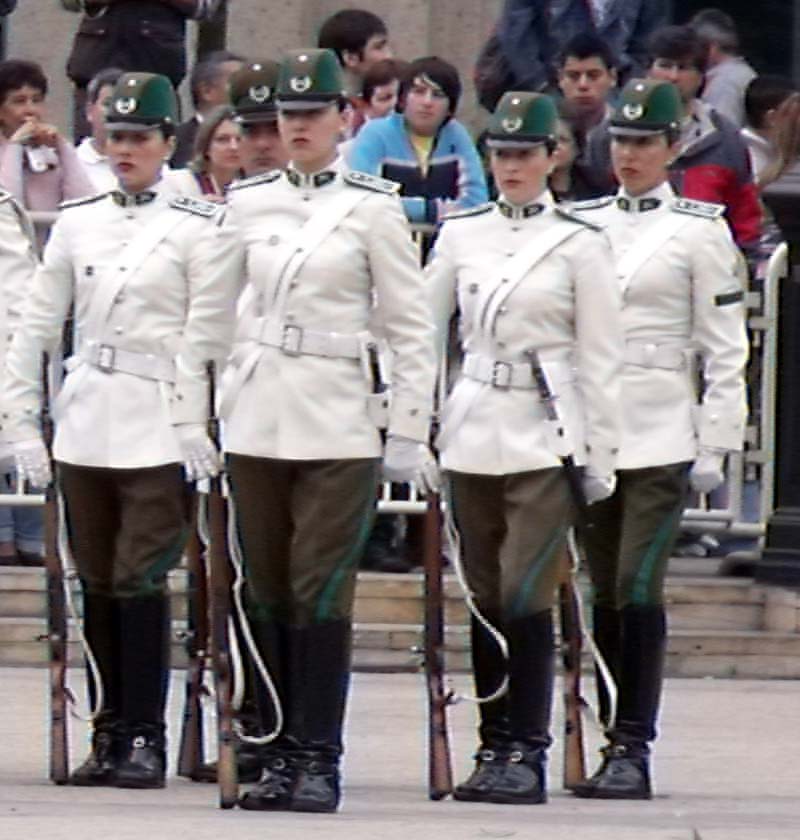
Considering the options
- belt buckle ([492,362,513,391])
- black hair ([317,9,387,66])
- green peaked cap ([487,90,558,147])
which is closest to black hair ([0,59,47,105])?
black hair ([317,9,387,66])

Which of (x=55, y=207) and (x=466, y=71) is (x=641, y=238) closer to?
(x=55, y=207)

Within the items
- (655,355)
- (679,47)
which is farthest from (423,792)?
(679,47)

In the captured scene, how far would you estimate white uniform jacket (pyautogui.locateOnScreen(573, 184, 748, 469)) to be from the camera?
10023 millimetres

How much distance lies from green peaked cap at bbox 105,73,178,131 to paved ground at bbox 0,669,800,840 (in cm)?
190

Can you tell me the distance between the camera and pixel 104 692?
986 centimetres

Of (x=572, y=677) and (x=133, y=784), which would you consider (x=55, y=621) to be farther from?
(x=572, y=677)

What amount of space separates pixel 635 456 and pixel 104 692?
1.68 m

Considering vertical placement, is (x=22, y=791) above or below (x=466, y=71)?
below

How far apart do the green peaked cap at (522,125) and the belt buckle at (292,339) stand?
2.79 ft

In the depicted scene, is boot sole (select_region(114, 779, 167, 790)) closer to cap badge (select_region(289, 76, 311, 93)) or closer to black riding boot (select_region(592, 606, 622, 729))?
black riding boot (select_region(592, 606, 622, 729))

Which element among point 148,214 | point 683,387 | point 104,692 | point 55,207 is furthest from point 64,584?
point 55,207

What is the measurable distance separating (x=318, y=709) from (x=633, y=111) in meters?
2.07

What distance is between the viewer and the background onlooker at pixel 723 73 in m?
15.2

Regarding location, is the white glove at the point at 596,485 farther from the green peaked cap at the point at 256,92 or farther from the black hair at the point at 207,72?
the black hair at the point at 207,72
